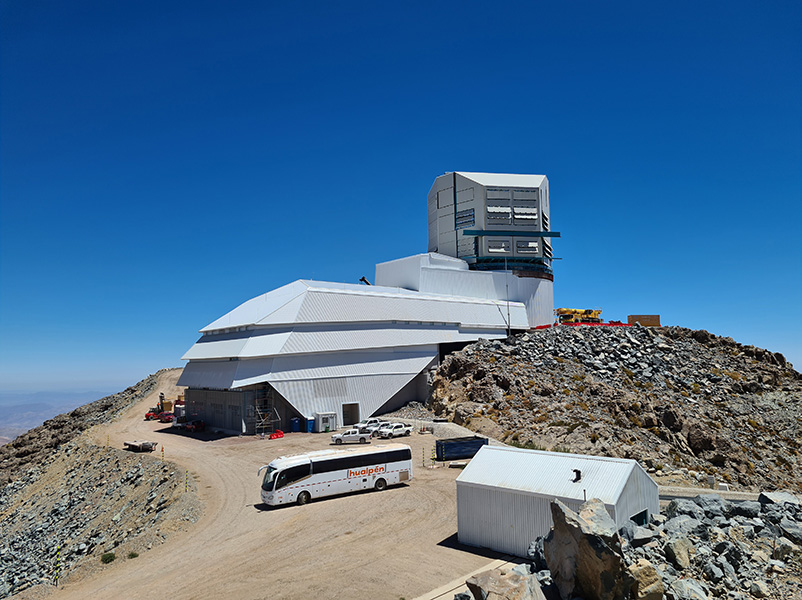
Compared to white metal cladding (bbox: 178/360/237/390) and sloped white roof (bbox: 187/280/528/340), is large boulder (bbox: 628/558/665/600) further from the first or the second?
sloped white roof (bbox: 187/280/528/340)

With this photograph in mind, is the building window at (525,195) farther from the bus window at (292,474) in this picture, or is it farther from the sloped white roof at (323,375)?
the bus window at (292,474)

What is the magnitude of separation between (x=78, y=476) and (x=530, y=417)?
3468cm

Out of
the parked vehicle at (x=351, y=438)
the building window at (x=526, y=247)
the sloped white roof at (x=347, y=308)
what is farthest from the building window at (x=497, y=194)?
the parked vehicle at (x=351, y=438)

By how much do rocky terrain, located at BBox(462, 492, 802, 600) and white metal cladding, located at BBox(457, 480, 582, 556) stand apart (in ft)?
2.50

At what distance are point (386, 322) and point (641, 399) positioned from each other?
23666 millimetres

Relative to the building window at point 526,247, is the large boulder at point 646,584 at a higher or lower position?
lower

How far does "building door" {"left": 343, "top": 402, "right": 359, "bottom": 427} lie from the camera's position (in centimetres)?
4741

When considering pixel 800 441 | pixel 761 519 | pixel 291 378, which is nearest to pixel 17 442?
pixel 291 378

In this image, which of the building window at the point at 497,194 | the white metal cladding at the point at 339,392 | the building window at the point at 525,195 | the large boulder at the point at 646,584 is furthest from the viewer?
the building window at the point at 525,195

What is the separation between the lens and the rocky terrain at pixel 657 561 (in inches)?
478

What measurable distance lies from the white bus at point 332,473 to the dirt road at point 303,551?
0.61 meters

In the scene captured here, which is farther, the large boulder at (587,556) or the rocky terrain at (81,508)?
the rocky terrain at (81,508)

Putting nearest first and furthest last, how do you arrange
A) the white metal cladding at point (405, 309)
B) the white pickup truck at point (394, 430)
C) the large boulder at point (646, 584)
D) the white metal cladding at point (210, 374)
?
the large boulder at point (646, 584) < the white pickup truck at point (394, 430) < the white metal cladding at point (210, 374) < the white metal cladding at point (405, 309)

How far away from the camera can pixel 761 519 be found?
1769 centimetres
